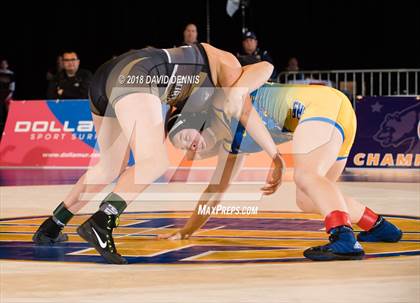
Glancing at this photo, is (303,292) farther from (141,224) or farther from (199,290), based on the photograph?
(141,224)

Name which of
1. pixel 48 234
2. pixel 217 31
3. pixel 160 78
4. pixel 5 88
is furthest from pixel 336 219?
pixel 217 31

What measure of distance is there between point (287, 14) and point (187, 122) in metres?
14.1

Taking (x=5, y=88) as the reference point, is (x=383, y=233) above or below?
below

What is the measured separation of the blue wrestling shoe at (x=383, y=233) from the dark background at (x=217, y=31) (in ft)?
40.0

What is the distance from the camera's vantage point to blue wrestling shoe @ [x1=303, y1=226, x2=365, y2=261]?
6492 millimetres

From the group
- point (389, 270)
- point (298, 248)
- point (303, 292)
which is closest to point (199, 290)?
point (303, 292)

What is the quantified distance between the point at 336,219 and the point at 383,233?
2.96 feet

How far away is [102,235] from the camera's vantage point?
251 inches

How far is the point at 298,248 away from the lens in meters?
7.07

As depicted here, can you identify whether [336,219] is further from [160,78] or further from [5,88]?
[5,88]

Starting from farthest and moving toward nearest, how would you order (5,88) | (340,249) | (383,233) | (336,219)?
(5,88), (383,233), (336,219), (340,249)

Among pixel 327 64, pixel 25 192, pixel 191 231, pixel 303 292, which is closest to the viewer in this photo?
pixel 303 292

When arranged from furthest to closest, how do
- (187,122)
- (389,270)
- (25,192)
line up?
(25,192)
(187,122)
(389,270)

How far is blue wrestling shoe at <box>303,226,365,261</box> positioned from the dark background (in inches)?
517
